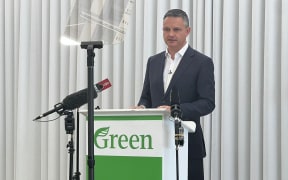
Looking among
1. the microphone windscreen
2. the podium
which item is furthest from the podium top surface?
the microphone windscreen

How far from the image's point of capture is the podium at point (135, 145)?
2150 mm

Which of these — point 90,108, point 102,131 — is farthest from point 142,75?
point 90,108

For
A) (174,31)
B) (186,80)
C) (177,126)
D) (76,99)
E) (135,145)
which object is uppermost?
(174,31)

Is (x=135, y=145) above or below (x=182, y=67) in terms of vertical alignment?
below

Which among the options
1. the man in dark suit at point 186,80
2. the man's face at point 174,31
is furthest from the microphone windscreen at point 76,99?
the man's face at point 174,31

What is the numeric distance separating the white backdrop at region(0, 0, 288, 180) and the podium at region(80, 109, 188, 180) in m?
1.30

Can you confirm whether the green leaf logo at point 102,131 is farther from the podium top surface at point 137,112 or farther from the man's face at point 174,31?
the man's face at point 174,31

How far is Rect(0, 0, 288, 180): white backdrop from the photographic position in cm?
339

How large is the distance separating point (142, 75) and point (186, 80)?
1286 millimetres

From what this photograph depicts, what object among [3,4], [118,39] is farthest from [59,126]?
[118,39]

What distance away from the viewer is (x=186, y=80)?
2.63m

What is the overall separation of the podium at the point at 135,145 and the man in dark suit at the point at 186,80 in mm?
308

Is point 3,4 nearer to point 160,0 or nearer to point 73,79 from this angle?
point 73,79

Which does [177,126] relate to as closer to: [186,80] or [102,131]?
[102,131]
